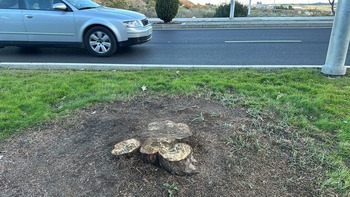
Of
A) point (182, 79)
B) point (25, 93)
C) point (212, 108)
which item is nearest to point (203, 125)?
point (212, 108)

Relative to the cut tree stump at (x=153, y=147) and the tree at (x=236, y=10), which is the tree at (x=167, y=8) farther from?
the cut tree stump at (x=153, y=147)

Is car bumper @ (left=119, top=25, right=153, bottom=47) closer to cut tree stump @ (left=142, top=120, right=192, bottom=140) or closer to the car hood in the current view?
the car hood

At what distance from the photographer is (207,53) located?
25.3 ft

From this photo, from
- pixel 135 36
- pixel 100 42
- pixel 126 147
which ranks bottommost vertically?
pixel 126 147

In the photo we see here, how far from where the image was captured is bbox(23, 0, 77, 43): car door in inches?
274

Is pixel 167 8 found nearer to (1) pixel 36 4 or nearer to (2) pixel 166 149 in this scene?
(1) pixel 36 4

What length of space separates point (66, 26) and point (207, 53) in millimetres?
3621

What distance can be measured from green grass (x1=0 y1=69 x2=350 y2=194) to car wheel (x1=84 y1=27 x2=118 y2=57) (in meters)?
1.74

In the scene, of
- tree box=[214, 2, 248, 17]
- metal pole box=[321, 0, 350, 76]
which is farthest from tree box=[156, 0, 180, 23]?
metal pole box=[321, 0, 350, 76]

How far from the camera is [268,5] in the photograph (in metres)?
22.0

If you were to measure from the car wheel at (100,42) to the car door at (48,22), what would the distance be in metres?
0.38

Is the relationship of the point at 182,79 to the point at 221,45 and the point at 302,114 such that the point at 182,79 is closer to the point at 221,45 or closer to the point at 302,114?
the point at 302,114

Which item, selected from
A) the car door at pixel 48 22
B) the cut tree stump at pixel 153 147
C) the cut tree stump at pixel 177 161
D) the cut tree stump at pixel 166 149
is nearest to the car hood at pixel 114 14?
the car door at pixel 48 22

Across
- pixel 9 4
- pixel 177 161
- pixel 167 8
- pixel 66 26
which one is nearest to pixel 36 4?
pixel 9 4
